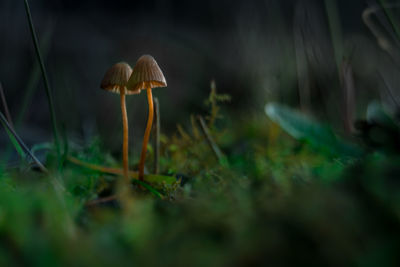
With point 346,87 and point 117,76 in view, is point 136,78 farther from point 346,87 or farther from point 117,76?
point 346,87

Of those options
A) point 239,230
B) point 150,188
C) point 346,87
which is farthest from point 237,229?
point 346,87

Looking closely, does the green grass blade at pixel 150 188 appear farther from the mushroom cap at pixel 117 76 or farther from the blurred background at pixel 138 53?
the blurred background at pixel 138 53

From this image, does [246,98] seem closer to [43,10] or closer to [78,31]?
[78,31]

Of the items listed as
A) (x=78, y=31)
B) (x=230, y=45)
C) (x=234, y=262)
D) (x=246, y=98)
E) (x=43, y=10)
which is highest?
(x=43, y=10)

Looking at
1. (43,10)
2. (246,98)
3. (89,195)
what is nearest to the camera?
(89,195)

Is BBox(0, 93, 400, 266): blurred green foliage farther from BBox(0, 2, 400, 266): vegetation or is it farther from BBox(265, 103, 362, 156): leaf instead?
BBox(265, 103, 362, 156): leaf

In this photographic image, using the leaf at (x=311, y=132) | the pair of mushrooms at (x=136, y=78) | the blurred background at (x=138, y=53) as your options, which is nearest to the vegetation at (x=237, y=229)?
the pair of mushrooms at (x=136, y=78)

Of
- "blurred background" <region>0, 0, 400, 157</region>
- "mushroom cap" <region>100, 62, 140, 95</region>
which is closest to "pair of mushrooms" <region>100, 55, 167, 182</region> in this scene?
"mushroom cap" <region>100, 62, 140, 95</region>

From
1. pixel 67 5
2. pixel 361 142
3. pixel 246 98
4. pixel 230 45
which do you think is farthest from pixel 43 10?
pixel 361 142
